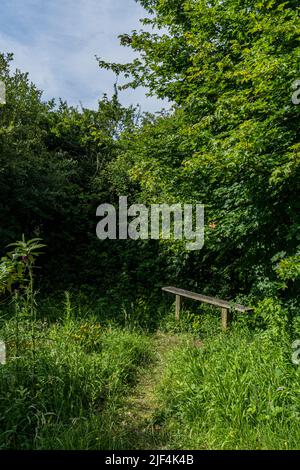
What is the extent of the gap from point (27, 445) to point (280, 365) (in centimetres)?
201

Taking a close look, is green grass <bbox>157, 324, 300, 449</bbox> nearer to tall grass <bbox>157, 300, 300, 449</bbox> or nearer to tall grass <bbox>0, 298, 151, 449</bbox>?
tall grass <bbox>157, 300, 300, 449</bbox>

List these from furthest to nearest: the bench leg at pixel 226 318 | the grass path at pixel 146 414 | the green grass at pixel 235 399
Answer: the bench leg at pixel 226 318 < the grass path at pixel 146 414 < the green grass at pixel 235 399

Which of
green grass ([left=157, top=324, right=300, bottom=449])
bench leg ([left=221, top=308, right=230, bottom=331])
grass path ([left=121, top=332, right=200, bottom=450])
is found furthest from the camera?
bench leg ([left=221, top=308, right=230, bottom=331])

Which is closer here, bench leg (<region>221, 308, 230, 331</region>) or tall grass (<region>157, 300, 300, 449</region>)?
tall grass (<region>157, 300, 300, 449</region>)

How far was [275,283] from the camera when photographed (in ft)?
12.5

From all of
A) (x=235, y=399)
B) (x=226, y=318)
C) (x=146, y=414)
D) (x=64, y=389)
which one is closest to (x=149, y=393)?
(x=146, y=414)

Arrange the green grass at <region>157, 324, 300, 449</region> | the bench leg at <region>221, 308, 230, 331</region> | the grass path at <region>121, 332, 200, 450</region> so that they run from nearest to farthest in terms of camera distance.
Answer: the green grass at <region>157, 324, 300, 449</region> → the grass path at <region>121, 332, 200, 450</region> → the bench leg at <region>221, 308, 230, 331</region>

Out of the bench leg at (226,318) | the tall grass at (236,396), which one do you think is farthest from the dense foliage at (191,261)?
the bench leg at (226,318)

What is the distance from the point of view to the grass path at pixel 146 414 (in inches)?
98.3

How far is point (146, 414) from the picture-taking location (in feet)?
9.37

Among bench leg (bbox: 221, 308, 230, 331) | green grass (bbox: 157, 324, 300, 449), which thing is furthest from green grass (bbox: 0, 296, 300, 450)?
bench leg (bbox: 221, 308, 230, 331)

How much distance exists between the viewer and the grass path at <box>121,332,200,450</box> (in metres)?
2.50

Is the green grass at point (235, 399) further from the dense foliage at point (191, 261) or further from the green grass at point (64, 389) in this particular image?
the green grass at point (64, 389)

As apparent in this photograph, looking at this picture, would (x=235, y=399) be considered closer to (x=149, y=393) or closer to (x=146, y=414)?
(x=146, y=414)
